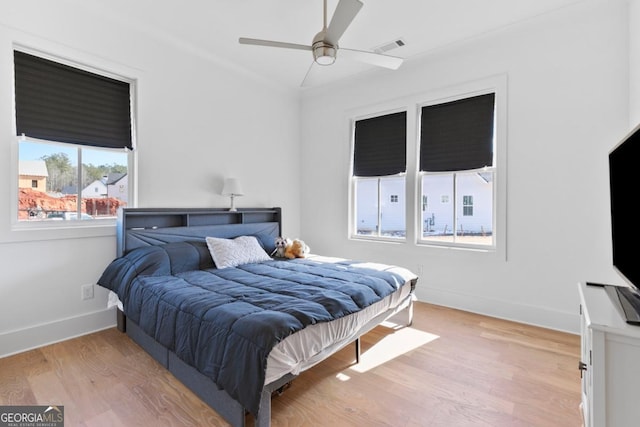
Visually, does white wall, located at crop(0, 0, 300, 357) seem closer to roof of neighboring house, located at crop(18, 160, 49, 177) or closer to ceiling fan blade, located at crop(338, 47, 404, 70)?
roof of neighboring house, located at crop(18, 160, 49, 177)

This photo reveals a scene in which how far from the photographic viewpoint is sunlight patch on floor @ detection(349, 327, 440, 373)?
7.64 feet

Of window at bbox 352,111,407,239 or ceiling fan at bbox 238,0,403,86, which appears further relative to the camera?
window at bbox 352,111,407,239

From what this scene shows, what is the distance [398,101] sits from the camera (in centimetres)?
394

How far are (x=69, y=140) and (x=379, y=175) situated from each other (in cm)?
338

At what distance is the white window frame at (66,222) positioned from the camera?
243cm

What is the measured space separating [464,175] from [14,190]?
14.0 feet

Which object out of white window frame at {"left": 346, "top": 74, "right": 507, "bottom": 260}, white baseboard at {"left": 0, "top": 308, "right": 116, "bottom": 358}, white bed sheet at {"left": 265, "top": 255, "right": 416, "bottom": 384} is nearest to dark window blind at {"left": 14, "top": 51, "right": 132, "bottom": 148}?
white baseboard at {"left": 0, "top": 308, "right": 116, "bottom": 358}

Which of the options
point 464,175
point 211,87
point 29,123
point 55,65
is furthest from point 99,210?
point 464,175

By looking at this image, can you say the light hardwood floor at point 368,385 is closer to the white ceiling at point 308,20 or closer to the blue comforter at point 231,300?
the blue comforter at point 231,300

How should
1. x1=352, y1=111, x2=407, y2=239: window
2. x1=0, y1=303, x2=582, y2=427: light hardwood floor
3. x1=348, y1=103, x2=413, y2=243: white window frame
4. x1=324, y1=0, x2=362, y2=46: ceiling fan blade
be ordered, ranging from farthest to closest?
x1=352, y1=111, x2=407, y2=239: window, x1=348, y1=103, x2=413, y2=243: white window frame, x1=324, y1=0, x2=362, y2=46: ceiling fan blade, x1=0, y1=303, x2=582, y2=427: light hardwood floor

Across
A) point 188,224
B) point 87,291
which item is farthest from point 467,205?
point 87,291

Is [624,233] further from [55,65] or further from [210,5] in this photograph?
[55,65]

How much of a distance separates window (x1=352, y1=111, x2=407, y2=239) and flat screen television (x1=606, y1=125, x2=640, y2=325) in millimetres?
2349

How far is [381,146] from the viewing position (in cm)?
419
